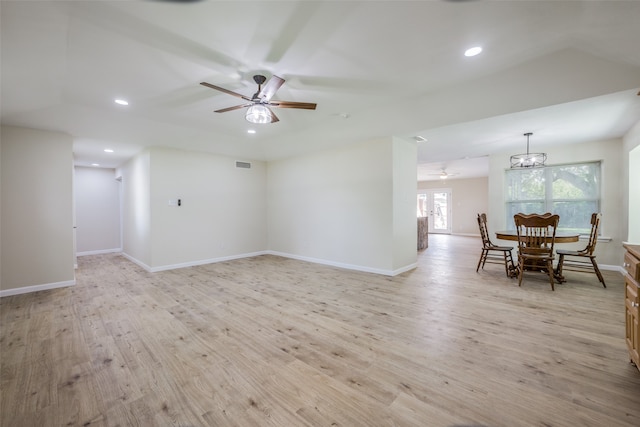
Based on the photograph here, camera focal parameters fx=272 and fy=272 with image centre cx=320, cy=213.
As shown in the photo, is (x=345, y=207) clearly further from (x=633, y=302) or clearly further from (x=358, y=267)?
(x=633, y=302)

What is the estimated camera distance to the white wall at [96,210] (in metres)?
7.08

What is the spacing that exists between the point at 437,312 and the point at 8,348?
4129 millimetres

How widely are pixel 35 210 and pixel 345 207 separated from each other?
5001mm

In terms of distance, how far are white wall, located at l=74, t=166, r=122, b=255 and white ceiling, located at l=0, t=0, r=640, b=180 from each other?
3.60 m

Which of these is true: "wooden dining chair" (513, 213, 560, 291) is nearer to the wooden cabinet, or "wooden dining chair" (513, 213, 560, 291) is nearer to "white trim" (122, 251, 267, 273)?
the wooden cabinet

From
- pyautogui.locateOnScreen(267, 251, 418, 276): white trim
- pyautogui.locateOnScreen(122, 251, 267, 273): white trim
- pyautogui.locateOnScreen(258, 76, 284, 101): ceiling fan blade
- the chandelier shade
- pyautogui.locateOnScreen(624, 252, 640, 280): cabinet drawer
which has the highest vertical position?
pyautogui.locateOnScreen(258, 76, 284, 101): ceiling fan blade

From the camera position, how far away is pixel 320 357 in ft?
7.27

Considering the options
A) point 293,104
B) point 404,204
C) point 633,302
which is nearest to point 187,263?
point 293,104

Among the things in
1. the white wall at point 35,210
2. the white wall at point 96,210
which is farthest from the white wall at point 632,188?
the white wall at point 96,210

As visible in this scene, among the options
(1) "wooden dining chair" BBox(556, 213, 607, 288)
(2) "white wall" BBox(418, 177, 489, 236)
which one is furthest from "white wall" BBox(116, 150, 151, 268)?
(2) "white wall" BBox(418, 177, 489, 236)

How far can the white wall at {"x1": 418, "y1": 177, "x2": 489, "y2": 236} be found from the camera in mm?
10891

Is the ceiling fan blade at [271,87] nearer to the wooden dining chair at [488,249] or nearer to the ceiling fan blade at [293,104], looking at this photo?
the ceiling fan blade at [293,104]

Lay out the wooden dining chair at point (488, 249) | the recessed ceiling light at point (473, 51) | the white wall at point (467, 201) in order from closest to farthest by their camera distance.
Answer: the recessed ceiling light at point (473, 51), the wooden dining chair at point (488, 249), the white wall at point (467, 201)

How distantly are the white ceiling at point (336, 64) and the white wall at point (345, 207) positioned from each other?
31.2 inches
